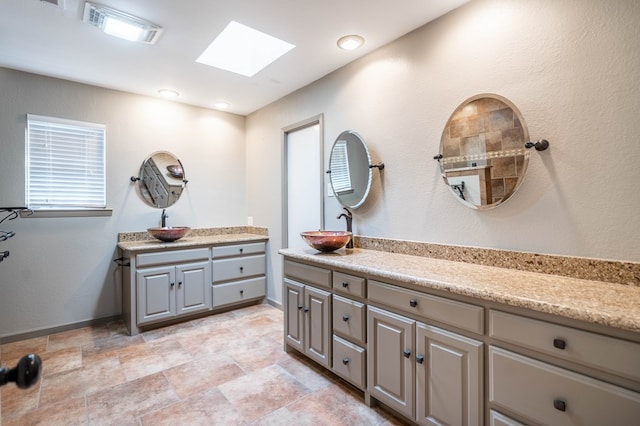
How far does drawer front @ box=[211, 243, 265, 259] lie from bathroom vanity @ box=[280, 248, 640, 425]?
161 cm

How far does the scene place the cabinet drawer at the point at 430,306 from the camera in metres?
1.38

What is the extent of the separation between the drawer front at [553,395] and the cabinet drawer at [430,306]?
134 mm

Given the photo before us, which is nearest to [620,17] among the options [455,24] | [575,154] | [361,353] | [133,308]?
[575,154]

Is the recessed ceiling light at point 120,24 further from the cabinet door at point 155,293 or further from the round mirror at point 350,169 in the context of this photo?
the cabinet door at point 155,293

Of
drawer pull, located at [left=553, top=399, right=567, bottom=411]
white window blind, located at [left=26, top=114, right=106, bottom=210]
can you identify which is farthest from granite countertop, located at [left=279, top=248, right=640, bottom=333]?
white window blind, located at [left=26, top=114, right=106, bottom=210]

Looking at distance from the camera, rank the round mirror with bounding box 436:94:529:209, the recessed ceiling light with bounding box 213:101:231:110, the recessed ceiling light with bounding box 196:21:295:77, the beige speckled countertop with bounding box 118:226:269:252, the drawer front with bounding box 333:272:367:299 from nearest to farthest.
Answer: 1. the round mirror with bounding box 436:94:529:209
2. the drawer front with bounding box 333:272:367:299
3. the recessed ceiling light with bounding box 196:21:295:77
4. the beige speckled countertop with bounding box 118:226:269:252
5. the recessed ceiling light with bounding box 213:101:231:110

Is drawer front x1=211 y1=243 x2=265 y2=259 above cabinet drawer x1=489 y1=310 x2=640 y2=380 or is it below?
above

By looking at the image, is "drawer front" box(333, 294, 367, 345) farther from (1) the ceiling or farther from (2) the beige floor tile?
(1) the ceiling

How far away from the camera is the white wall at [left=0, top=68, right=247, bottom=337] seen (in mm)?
2836

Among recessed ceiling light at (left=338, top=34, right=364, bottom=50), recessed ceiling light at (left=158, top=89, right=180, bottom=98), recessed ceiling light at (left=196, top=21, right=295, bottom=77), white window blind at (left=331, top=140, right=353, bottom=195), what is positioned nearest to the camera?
recessed ceiling light at (left=338, top=34, right=364, bottom=50)

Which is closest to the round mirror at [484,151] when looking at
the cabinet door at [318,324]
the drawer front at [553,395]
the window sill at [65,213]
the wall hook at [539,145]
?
the wall hook at [539,145]

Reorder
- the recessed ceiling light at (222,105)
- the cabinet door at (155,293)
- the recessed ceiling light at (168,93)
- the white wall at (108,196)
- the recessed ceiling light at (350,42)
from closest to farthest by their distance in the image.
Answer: the recessed ceiling light at (350,42) → the white wall at (108,196) → the cabinet door at (155,293) → the recessed ceiling light at (168,93) → the recessed ceiling light at (222,105)

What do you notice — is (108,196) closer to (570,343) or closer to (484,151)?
(484,151)

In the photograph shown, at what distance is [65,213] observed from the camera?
3.05 meters
